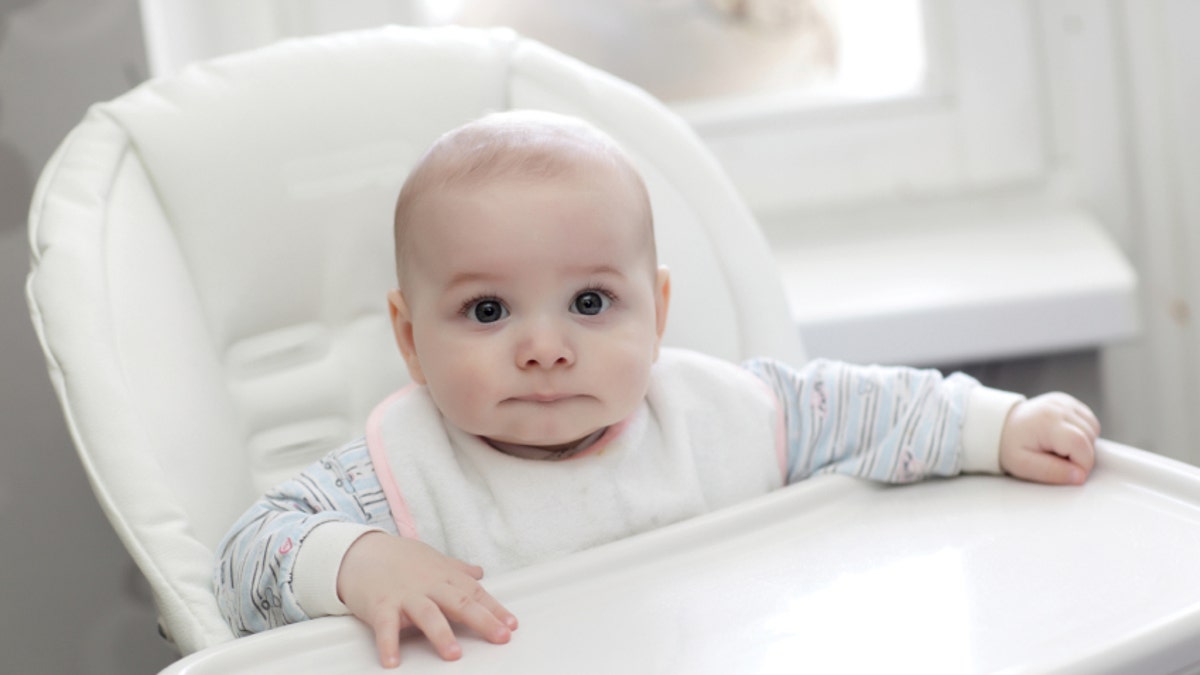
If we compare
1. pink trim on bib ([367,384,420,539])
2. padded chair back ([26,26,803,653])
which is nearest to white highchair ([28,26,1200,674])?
padded chair back ([26,26,803,653])

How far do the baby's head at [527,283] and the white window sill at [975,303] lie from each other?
0.44 metres

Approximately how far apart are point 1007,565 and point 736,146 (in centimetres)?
89

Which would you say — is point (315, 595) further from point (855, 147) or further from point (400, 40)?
point (855, 147)

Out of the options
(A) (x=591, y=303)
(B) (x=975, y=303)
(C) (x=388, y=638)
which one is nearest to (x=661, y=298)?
(A) (x=591, y=303)

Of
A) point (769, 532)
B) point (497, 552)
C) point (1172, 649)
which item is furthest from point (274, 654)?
point (1172, 649)

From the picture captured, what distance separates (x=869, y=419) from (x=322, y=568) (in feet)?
1.21

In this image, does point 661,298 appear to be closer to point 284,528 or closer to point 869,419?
point 869,419

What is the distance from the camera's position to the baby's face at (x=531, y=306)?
0.70 meters

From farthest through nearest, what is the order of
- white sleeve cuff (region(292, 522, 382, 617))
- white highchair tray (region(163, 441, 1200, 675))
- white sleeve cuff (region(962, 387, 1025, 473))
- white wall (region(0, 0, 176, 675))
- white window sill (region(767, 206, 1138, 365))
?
white window sill (region(767, 206, 1138, 365)) < white wall (region(0, 0, 176, 675)) < white sleeve cuff (region(962, 387, 1025, 473)) < white sleeve cuff (region(292, 522, 382, 617)) < white highchair tray (region(163, 441, 1200, 675))

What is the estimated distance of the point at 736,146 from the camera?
1.43m

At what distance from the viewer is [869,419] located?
801 millimetres

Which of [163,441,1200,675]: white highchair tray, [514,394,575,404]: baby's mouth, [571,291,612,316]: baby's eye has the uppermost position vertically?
[571,291,612,316]: baby's eye

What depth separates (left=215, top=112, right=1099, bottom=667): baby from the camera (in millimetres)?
697

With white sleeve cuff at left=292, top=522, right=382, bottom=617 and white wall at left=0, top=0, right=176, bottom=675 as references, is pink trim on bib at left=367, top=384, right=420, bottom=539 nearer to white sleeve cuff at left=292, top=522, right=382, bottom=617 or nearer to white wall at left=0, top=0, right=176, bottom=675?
white sleeve cuff at left=292, top=522, right=382, bottom=617
